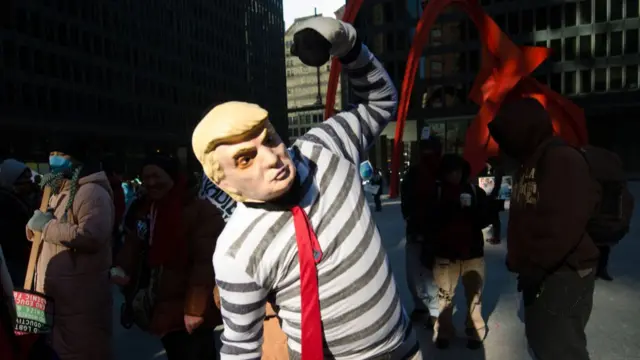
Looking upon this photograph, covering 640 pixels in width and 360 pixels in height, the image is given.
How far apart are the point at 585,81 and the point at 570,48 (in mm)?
2653

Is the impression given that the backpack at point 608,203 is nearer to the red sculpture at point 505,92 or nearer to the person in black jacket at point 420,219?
the person in black jacket at point 420,219

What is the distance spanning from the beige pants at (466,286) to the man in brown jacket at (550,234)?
184 cm

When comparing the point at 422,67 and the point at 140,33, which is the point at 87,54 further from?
the point at 422,67

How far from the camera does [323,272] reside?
5.53 ft

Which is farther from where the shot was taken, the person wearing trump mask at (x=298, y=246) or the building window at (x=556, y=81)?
the building window at (x=556, y=81)

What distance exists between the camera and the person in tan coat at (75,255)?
3.25 meters

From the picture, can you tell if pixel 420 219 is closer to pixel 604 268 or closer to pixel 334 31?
pixel 604 268

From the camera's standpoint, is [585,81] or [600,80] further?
[585,81]

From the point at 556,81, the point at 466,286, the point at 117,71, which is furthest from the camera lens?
the point at 117,71

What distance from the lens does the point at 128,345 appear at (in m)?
4.98

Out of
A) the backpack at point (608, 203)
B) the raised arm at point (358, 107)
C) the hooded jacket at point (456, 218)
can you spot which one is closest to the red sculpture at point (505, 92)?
the hooded jacket at point (456, 218)

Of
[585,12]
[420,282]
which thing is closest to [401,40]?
[585,12]

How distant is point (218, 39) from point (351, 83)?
6705 cm

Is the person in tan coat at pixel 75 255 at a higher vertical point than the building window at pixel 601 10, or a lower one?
lower
